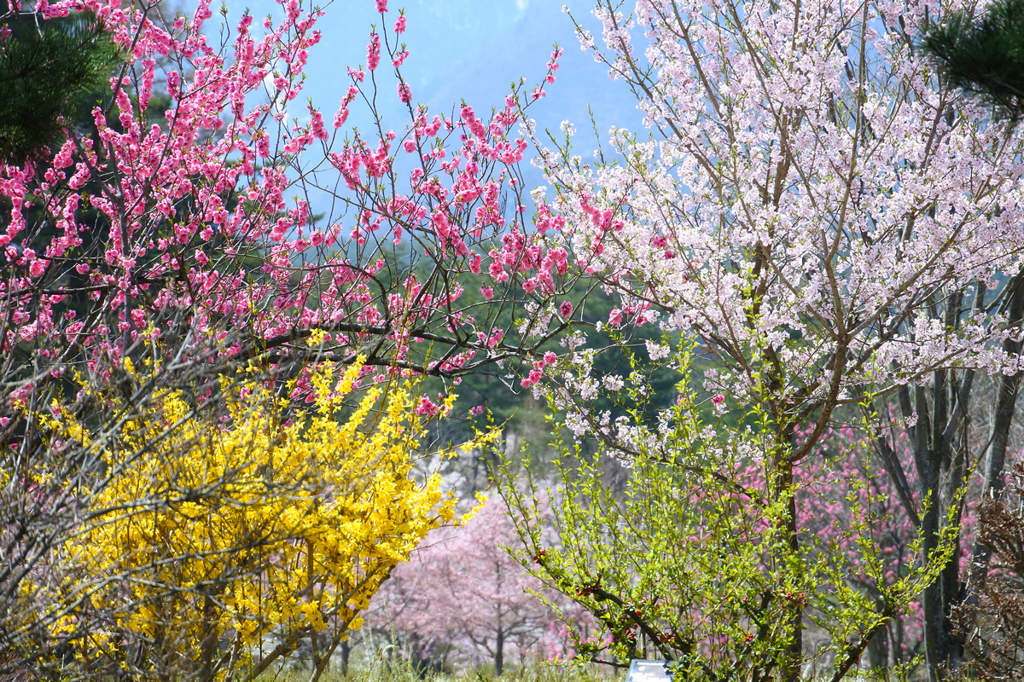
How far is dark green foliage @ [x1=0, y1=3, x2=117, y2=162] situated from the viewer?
144 inches

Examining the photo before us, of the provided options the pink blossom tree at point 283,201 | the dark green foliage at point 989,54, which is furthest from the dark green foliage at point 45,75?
the dark green foliage at point 989,54

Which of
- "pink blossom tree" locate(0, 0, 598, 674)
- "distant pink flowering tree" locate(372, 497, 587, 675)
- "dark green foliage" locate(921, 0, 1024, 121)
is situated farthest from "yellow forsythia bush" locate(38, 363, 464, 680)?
"distant pink flowering tree" locate(372, 497, 587, 675)

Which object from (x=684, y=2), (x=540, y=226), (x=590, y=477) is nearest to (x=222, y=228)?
(x=540, y=226)

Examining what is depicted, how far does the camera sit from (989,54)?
11.6ft

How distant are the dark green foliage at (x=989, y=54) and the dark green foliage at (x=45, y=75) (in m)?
4.17

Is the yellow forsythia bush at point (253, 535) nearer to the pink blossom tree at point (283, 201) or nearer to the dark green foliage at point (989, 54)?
the pink blossom tree at point (283, 201)

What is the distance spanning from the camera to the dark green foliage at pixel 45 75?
12.0 ft

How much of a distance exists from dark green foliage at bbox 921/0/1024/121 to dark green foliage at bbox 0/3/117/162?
417 centimetres

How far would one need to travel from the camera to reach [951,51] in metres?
3.70

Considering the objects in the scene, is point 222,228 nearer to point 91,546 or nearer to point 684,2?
point 91,546

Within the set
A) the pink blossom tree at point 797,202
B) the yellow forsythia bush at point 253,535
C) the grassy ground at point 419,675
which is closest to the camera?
the yellow forsythia bush at point 253,535

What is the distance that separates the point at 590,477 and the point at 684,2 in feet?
11.5

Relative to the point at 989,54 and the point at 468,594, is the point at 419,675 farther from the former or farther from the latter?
the point at 468,594

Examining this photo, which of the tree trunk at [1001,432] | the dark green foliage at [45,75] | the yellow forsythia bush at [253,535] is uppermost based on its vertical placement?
the dark green foliage at [45,75]
